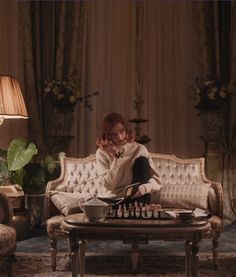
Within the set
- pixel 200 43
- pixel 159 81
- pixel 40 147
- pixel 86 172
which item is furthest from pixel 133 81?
pixel 86 172

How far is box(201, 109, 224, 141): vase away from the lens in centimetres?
570

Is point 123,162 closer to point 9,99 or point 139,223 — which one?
point 9,99

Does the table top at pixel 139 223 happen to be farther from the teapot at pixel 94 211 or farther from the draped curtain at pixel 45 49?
the draped curtain at pixel 45 49

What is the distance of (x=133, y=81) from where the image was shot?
20.4 feet

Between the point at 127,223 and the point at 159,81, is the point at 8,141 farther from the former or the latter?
the point at 127,223

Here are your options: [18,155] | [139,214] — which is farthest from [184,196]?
[18,155]

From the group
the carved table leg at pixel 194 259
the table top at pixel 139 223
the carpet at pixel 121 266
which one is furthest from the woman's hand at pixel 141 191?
the carved table leg at pixel 194 259

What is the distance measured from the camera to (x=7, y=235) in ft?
9.86

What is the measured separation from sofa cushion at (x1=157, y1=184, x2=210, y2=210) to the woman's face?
544mm

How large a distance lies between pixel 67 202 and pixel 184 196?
878 mm

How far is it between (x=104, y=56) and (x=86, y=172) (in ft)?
7.96

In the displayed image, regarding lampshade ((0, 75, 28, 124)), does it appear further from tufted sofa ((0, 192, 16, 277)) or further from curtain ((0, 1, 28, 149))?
curtain ((0, 1, 28, 149))

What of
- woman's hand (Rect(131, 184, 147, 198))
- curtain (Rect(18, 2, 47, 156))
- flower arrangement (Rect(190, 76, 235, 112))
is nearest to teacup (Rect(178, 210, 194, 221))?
woman's hand (Rect(131, 184, 147, 198))

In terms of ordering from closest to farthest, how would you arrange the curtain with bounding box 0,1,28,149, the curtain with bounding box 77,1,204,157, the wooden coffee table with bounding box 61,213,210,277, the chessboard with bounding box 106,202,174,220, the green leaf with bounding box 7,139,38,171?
1. the wooden coffee table with bounding box 61,213,210,277
2. the chessboard with bounding box 106,202,174,220
3. the green leaf with bounding box 7,139,38,171
4. the curtain with bounding box 0,1,28,149
5. the curtain with bounding box 77,1,204,157
